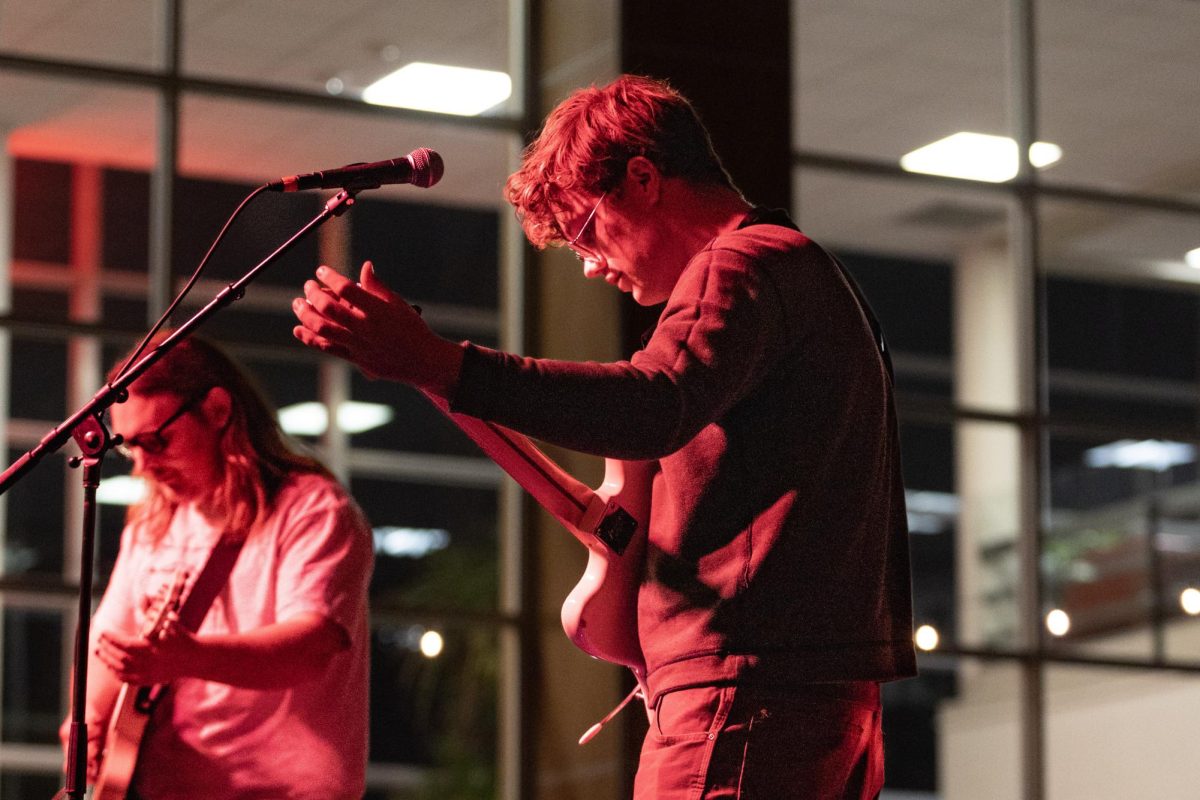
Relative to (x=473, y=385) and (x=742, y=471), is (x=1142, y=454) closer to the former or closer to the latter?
(x=742, y=471)

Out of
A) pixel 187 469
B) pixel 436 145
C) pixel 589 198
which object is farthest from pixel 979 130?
pixel 589 198

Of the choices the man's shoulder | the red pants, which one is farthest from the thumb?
the man's shoulder

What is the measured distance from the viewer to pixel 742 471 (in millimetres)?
2334

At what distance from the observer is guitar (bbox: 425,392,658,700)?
246 centimetres

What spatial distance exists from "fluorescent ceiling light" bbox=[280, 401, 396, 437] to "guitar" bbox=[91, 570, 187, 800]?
2.78 m

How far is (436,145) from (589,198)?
4.00 m

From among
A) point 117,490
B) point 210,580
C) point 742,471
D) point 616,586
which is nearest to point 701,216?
point 742,471

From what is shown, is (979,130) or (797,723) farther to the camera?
(979,130)

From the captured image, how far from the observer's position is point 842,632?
7.64ft

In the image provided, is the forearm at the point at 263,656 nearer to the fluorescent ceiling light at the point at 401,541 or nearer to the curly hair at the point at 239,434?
the curly hair at the point at 239,434

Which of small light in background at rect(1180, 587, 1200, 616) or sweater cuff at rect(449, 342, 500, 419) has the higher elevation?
sweater cuff at rect(449, 342, 500, 419)

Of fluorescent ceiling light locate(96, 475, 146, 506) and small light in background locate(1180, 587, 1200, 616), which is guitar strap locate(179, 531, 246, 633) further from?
small light in background locate(1180, 587, 1200, 616)

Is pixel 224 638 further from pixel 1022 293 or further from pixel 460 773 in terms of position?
pixel 1022 293

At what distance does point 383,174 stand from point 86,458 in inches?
25.0
